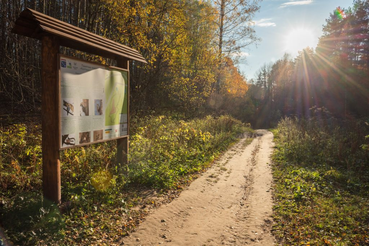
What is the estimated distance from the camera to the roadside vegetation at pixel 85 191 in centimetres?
364

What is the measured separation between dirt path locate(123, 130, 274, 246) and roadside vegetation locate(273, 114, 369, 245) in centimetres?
39

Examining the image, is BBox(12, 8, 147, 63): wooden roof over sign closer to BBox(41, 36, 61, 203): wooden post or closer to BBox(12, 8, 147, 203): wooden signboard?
BBox(12, 8, 147, 203): wooden signboard

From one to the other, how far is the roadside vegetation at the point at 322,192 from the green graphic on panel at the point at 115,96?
Answer: 14.1 feet

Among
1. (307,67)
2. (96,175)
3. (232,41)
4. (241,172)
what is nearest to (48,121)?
(96,175)

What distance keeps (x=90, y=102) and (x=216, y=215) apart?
363cm

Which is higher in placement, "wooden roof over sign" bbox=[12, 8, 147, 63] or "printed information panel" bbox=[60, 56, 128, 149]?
"wooden roof over sign" bbox=[12, 8, 147, 63]

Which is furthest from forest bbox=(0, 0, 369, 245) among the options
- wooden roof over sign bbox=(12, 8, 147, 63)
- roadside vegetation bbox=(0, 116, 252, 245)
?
wooden roof over sign bbox=(12, 8, 147, 63)

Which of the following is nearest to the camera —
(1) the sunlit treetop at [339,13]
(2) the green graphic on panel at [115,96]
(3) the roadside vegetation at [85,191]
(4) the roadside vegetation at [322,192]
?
(3) the roadside vegetation at [85,191]

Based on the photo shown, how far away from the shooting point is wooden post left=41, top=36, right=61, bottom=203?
401 cm

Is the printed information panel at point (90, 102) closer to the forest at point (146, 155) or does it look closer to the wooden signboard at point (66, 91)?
the wooden signboard at point (66, 91)

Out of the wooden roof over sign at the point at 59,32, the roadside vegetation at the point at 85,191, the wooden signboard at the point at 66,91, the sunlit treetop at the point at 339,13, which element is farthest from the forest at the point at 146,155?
the sunlit treetop at the point at 339,13

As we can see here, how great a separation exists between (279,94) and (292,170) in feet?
135

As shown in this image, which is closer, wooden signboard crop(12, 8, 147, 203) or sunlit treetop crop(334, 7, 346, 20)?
wooden signboard crop(12, 8, 147, 203)

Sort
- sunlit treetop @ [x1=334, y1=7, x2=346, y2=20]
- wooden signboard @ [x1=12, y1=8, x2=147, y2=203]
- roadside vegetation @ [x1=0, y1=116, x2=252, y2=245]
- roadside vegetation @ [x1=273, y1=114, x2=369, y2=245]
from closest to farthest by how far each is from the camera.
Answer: roadside vegetation @ [x1=0, y1=116, x2=252, y2=245] < wooden signboard @ [x1=12, y1=8, x2=147, y2=203] < roadside vegetation @ [x1=273, y1=114, x2=369, y2=245] < sunlit treetop @ [x1=334, y1=7, x2=346, y2=20]
